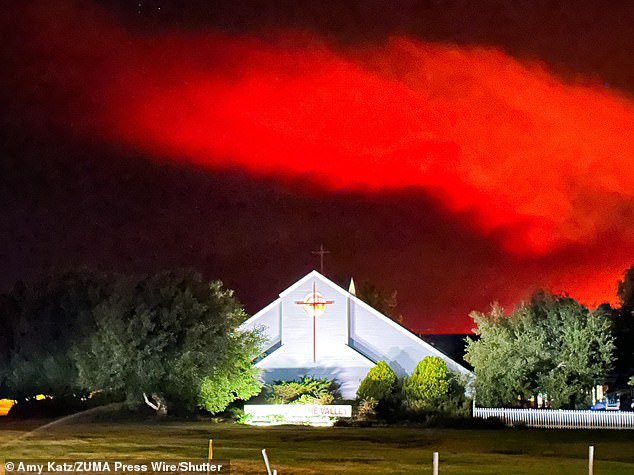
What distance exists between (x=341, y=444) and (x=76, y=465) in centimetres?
1239

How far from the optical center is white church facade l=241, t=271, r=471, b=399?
6281 centimetres

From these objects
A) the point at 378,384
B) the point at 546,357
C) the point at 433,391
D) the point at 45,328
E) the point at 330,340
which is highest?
the point at 45,328

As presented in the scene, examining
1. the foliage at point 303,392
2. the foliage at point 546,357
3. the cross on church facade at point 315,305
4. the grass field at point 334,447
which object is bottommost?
the grass field at point 334,447

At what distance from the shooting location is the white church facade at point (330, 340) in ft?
206

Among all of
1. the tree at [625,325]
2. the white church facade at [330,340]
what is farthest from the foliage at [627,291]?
the white church facade at [330,340]

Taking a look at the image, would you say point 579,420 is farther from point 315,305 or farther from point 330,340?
point 315,305

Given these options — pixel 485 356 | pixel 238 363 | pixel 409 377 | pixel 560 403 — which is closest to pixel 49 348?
pixel 238 363

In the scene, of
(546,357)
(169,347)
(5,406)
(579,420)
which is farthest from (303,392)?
(5,406)

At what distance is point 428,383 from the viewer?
190ft

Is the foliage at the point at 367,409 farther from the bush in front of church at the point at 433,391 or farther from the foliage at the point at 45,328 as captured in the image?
the foliage at the point at 45,328

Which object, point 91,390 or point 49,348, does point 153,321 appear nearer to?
point 91,390

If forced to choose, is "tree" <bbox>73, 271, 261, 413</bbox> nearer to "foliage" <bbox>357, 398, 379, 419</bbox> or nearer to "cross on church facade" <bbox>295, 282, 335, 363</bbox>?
"cross on church facade" <bbox>295, 282, 335, 363</bbox>

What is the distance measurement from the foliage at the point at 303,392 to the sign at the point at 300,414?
3105 mm

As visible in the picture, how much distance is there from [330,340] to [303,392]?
16.0 feet
